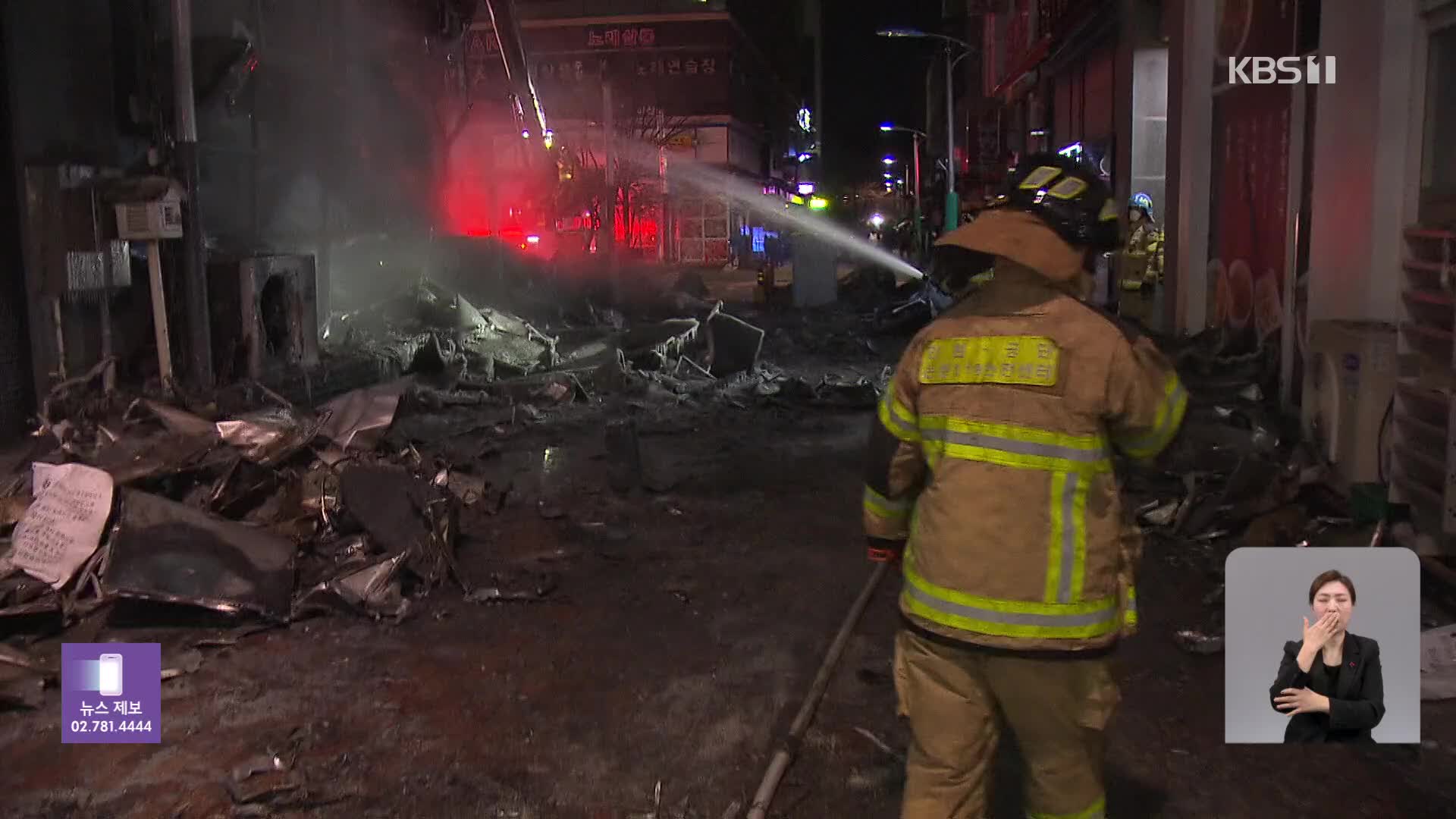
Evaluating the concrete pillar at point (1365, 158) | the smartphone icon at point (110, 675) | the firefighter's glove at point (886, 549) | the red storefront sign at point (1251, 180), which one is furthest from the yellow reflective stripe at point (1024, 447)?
the red storefront sign at point (1251, 180)

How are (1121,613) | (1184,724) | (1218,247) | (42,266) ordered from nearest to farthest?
(1121,613)
(1184,724)
(42,266)
(1218,247)

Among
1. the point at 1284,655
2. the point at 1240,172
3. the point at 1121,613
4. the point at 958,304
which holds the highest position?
the point at 1240,172

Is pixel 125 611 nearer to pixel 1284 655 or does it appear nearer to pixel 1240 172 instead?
pixel 1284 655

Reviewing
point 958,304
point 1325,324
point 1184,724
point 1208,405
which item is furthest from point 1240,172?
point 958,304

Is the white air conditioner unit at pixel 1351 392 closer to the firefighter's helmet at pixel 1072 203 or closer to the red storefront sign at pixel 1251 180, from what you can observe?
the red storefront sign at pixel 1251 180

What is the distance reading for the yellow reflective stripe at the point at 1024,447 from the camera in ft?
9.23

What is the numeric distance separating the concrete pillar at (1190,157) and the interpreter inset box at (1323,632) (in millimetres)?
10646


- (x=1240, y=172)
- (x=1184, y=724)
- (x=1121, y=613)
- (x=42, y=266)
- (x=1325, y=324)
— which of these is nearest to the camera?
(x=1121, y=613)

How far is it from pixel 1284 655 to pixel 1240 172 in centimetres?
1017

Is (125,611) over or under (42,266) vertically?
under

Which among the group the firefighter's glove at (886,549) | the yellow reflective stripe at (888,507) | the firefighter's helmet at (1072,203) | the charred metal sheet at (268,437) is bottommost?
the charred metal sheet at (268,437)

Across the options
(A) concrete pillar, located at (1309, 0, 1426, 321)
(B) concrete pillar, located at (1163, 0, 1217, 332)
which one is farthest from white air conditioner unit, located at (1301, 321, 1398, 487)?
(B) concrete pillar, located at (1163, 0, 1217, 332)

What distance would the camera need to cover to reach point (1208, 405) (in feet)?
33.6

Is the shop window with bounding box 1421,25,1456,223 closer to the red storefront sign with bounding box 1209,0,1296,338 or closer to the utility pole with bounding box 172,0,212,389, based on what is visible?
the red storefront sign with bounding box 1209,0,1296,338
